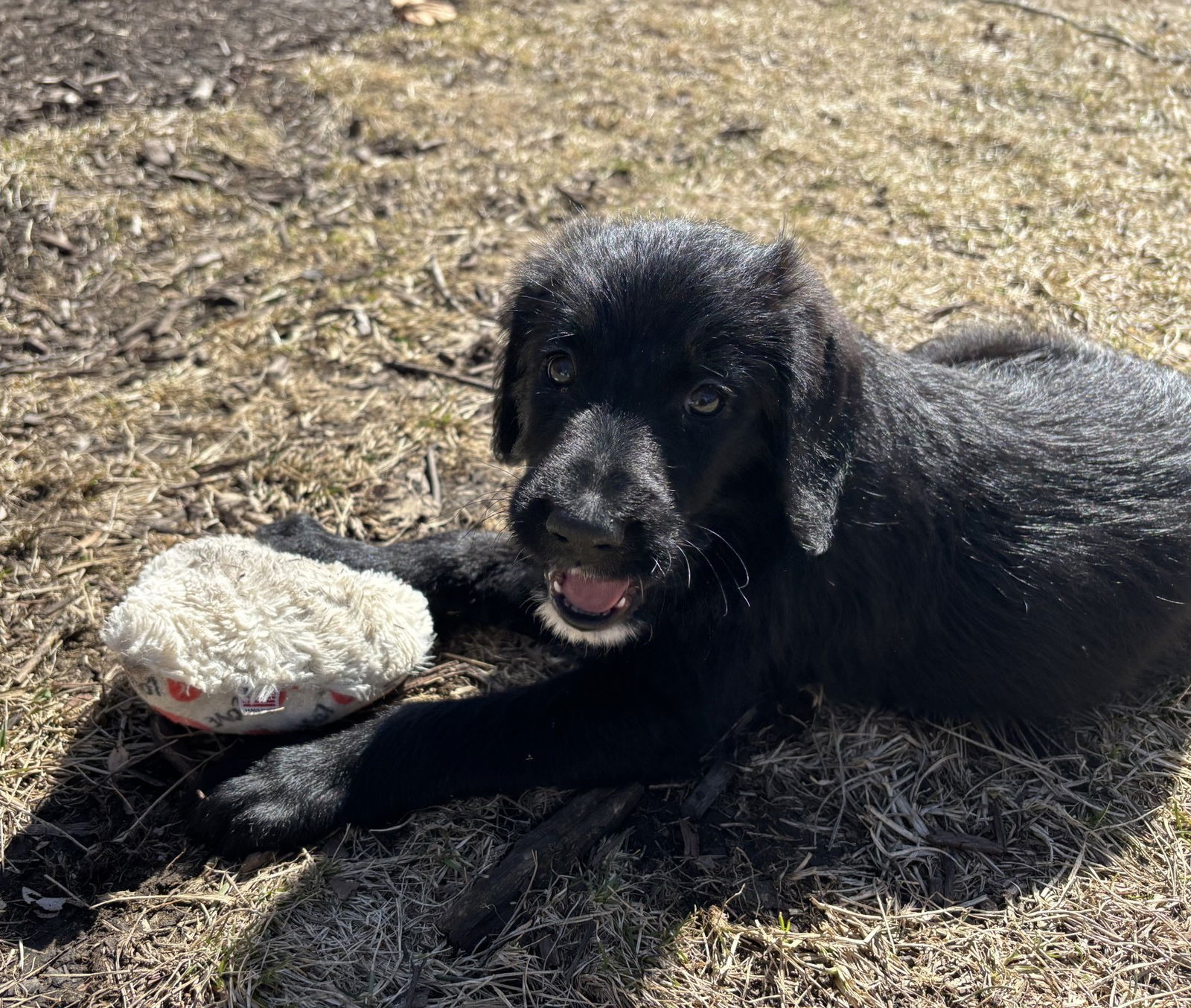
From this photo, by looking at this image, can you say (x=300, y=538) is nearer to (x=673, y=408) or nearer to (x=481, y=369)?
(x=481, y=369)

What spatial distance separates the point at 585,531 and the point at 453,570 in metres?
1.12

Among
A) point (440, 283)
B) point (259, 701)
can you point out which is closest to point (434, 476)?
point (440, 283)

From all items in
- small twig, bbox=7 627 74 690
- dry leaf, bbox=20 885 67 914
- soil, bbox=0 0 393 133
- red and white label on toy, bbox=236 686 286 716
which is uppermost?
soil, bbox=0 0 393 133

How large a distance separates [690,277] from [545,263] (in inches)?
21.5

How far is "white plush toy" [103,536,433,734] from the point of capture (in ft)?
8.81

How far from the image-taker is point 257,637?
2.75 metres

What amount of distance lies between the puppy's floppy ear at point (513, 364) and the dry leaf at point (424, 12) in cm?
453

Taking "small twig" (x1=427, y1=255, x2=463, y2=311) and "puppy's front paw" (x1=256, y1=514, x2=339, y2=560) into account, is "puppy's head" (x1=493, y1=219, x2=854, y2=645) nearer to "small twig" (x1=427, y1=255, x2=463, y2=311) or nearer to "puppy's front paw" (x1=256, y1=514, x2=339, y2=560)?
"puppy's front paw" (x1=256, y1=514, x2=339, y2=560)

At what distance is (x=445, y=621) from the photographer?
11.6ft

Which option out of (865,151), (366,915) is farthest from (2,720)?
(865,151)

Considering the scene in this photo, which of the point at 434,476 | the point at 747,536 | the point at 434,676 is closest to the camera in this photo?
the point at 747,536

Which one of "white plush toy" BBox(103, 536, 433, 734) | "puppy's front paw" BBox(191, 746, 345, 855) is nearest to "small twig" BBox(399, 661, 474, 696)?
"white plush toy" BBox(103, 536, 433, 734)

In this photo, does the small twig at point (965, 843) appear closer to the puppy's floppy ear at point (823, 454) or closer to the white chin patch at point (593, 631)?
the puppy's floppy ear at point (823, 454)

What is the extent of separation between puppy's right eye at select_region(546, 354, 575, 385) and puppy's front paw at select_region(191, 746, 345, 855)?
4.16ft
